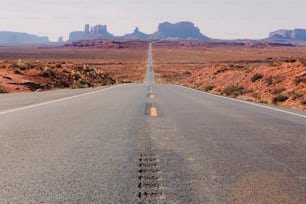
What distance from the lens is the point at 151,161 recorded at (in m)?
5.15

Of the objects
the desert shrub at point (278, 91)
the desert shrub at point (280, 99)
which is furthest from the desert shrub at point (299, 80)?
the desert shrub at point (280, 99)

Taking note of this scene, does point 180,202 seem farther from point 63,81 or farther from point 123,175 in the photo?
point 63,81

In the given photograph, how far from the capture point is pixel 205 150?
586 cm

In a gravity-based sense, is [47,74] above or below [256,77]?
below

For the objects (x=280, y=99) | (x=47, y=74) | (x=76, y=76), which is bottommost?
(x=76, y=76)

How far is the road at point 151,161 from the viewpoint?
12.4 feet

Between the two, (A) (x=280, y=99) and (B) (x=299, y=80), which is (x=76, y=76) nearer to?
(B) (x=299, y=80)

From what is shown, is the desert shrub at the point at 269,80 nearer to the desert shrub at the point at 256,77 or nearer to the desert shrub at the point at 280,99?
the desert shrub at the point at 256,77

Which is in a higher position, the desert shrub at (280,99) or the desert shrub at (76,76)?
the desert shrub at (280,99)

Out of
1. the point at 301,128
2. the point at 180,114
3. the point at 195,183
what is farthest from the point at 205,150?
the point at 180,114

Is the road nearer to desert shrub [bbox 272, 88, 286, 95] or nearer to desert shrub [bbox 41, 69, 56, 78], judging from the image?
desert shrub [bbox 272, 88, 286, 95]

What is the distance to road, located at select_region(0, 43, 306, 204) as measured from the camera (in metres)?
3.79

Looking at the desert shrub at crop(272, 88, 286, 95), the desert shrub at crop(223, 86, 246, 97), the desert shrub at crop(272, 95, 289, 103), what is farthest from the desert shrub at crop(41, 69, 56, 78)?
the desert shrub at crop(272, 95, 289, 103)

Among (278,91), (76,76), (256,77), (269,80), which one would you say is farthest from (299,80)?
(76,76)
